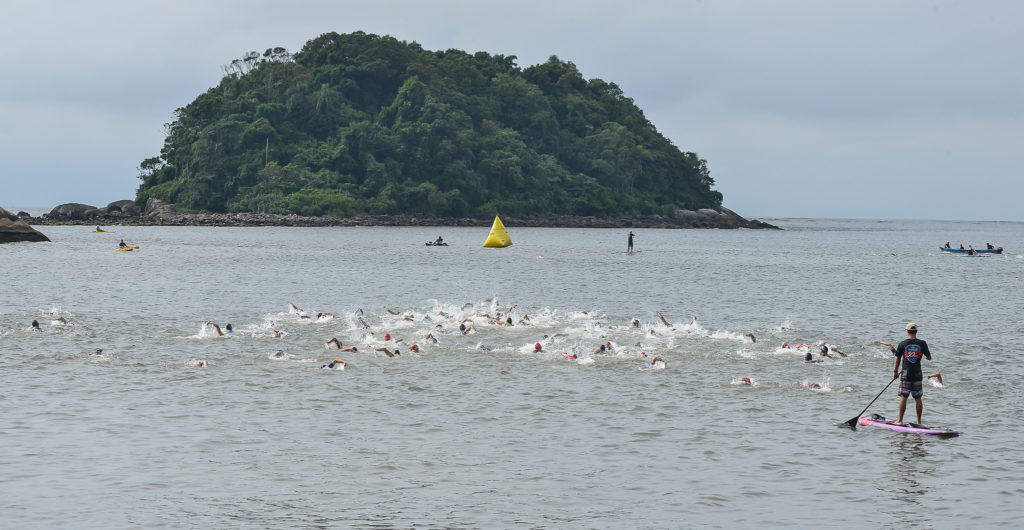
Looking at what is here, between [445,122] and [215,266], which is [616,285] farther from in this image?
[445,122]

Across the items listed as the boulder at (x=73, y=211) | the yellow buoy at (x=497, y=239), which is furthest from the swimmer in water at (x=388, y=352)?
the boulder at (x=73, y=211)

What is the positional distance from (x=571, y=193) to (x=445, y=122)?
116 feet

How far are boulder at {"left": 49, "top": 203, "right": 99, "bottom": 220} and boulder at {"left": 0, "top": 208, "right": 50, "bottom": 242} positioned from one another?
71494 millimetres

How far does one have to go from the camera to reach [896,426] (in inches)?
760

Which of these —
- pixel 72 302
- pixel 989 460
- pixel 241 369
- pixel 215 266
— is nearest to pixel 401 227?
pixel 215 266

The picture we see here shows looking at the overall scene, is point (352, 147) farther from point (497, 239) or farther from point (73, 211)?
point (497, 239)

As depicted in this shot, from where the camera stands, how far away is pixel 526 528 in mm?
13289

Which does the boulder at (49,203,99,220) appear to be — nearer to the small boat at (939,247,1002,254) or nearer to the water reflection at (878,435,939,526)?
the small boat at (939,247,1002,254)

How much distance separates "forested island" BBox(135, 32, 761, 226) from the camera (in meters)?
164

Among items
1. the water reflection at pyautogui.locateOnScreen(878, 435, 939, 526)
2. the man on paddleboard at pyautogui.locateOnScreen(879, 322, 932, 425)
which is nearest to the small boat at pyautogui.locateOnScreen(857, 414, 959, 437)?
the water reflection at pyautogui.locateOnScreen(878, 435, 939, 526)

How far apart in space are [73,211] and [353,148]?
51635 millimetres

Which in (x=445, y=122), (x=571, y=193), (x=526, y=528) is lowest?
(x=526, y=528)

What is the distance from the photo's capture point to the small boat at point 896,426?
18.9m

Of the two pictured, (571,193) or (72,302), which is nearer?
(72,302)
